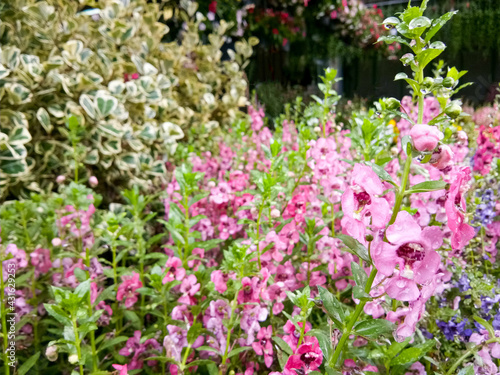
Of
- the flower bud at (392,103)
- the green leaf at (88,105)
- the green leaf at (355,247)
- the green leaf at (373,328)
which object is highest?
the flower bud at (392,103)

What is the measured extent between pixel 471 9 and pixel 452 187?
206 inches

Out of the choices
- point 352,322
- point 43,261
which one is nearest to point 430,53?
point 352,322

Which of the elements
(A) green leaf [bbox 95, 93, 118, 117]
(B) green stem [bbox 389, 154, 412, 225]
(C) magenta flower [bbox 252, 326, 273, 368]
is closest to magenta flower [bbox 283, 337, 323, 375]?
(C) magenta flower [bbox 252, 326, 273, 368]

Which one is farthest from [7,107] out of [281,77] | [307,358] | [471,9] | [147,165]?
[471,9]

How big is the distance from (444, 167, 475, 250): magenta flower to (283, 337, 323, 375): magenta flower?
34 centimetres

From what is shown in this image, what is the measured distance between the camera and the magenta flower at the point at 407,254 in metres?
0.56

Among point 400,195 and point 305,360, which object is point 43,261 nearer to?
point 305,360

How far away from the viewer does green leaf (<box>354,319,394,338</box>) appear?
654 mm

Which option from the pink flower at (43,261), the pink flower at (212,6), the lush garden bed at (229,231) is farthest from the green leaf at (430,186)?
the pink flower at (212,6)

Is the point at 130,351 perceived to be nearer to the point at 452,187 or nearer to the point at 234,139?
the point at 452,187

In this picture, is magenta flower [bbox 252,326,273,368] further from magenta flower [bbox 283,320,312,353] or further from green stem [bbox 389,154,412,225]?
green stem [bbox 389,154,412,225]

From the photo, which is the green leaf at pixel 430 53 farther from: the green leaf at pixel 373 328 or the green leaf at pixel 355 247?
the green leaf at pixel 373 328

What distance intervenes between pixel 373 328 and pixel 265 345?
0.43 meters

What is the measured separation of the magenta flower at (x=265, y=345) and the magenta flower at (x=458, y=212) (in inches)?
21.4
